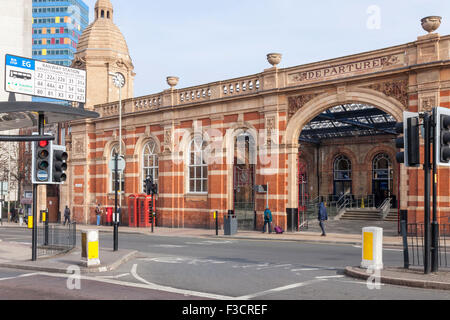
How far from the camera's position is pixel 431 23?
21156mm

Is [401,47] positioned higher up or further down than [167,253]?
higher up

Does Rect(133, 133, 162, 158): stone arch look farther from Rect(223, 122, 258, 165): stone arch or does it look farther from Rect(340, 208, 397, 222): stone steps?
Rect(340, 208, 397, 222): stone steps

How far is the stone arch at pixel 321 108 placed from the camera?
22.7 meters

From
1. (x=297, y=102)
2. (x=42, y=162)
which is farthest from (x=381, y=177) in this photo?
(x=42, y=162)

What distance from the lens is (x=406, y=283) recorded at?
1008 centimetres

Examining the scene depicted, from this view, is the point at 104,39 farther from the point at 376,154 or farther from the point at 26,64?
the point at 26,64

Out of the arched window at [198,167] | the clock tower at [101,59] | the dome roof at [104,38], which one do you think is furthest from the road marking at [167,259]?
the dome roof at [104,38]

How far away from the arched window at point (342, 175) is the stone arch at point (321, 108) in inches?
681

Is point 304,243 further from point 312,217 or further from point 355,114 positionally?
point 355,114

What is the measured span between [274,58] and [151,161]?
470 inches

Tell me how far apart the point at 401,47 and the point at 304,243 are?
31.7 ft

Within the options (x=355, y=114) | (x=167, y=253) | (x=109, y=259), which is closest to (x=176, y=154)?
(x=355, y=114)

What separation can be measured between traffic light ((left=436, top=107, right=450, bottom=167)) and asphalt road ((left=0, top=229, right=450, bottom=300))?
282cm

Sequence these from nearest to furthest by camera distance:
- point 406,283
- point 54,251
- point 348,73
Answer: point 406,283, point 54,251, point 348,73
